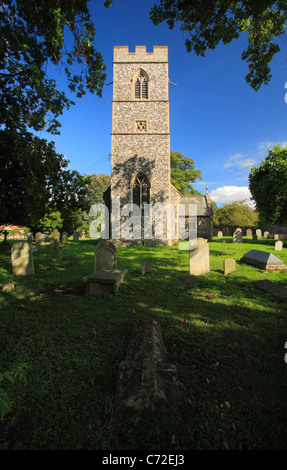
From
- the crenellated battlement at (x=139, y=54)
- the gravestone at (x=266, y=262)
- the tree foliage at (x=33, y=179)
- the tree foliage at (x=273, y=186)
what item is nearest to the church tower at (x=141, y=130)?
the crenellated battlement at (x=139, y=54)

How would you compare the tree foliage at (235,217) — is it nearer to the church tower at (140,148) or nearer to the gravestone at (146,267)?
the church tower at (140,148)

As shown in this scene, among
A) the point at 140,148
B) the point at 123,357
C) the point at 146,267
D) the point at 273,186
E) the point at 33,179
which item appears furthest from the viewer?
the point at 140,148

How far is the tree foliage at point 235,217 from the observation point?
95.0 feet

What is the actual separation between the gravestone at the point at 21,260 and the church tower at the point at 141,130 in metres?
10.5

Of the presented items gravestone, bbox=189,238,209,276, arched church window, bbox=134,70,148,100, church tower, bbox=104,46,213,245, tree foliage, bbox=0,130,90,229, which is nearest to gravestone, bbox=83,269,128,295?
gravestone, bbox=189,238,209,276

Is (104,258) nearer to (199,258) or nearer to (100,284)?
(100,284)

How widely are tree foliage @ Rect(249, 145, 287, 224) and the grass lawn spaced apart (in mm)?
12649

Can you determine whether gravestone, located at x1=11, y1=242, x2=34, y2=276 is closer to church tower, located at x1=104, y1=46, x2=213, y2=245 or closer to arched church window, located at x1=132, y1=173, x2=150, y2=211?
church tower, located at x1=104, y1=46, x2=213, y2=245

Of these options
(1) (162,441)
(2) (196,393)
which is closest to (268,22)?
(2) (196,393)

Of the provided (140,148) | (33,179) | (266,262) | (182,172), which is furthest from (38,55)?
(182,172)

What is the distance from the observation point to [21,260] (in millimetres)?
6879

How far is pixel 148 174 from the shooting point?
16.9 metres

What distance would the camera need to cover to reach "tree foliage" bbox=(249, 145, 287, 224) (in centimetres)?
1459

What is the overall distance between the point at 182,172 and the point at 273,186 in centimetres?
1745
